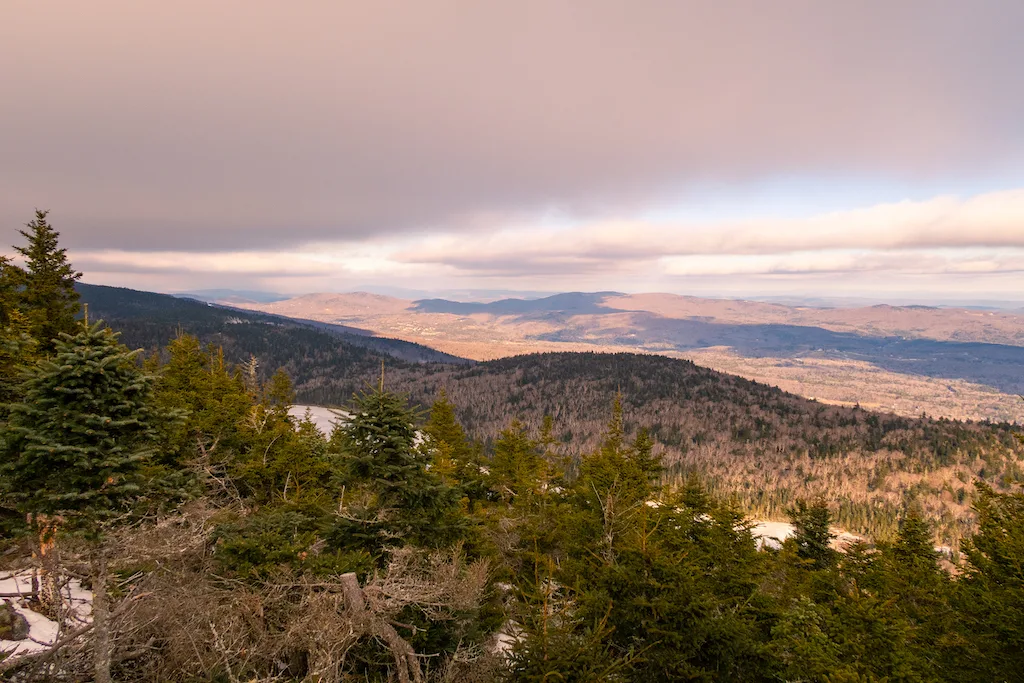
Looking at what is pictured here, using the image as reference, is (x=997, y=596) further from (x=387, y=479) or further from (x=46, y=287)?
(x=46, y=287)

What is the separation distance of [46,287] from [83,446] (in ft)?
76.6

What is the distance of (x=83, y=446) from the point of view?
11.3 m

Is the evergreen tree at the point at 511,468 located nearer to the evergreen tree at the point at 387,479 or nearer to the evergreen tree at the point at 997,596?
the evergreen tree at the point at 387,479

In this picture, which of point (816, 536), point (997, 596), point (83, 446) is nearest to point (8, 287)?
point (83, 446)

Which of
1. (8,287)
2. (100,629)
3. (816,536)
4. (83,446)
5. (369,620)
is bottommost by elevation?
(816,536)

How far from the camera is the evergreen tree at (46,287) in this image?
25.8 metres

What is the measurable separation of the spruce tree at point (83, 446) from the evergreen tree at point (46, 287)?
1938 centimetres

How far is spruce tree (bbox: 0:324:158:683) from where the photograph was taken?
11250 mm

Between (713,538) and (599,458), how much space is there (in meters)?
14.5

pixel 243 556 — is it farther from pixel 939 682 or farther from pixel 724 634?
pixel 939 682

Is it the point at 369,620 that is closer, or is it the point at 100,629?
the point at 100,629

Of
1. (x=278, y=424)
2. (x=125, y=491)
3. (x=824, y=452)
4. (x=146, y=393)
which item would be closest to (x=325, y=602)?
(x=125, y=491)

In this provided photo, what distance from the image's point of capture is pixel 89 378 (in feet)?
38.6

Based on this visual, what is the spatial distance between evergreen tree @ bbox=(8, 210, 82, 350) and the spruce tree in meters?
19.4
